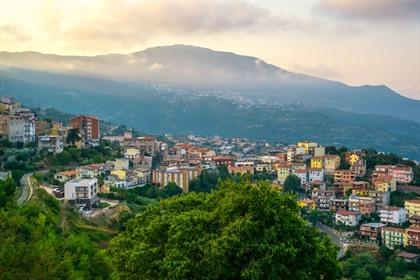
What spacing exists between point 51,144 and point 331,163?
76.6ft

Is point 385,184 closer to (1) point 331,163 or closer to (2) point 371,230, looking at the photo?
(2) point 371,230

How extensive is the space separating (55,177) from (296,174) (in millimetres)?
22051

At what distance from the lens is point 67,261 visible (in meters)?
9.59

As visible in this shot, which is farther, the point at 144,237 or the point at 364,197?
the point at 364,197

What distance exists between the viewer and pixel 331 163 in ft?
160

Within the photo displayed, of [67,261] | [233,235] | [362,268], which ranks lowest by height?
[362,268]

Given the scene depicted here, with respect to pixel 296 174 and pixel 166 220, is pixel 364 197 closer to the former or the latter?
pixel 296 174

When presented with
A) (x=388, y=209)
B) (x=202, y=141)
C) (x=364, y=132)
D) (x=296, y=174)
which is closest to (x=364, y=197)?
(x=388, y=209)

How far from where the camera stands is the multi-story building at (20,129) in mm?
36250

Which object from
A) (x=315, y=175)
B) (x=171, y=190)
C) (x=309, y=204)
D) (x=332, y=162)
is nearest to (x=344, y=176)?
(x=315, y=175)

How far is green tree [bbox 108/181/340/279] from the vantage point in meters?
8.63

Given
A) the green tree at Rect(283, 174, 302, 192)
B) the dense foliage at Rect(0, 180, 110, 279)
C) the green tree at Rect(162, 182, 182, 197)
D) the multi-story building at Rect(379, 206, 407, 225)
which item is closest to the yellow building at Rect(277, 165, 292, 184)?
the green tree at Rect(283, 174, 302, 192)

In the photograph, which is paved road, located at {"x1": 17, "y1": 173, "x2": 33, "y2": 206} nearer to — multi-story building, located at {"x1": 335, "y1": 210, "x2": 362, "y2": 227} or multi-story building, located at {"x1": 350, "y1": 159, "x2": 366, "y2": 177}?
multi-story building, located at {"x1": 335, "y1": 210, "x2": 362, "y2": 227}

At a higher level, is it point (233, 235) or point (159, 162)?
point (233, 235)
